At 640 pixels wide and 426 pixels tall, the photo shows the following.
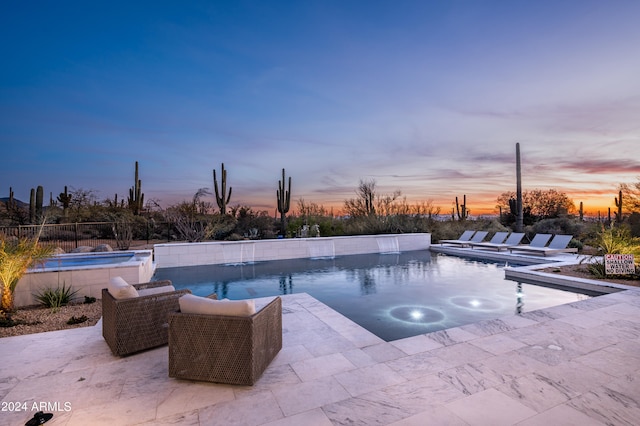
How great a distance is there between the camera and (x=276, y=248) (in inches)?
440

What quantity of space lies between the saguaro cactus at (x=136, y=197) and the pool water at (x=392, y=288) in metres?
8.79

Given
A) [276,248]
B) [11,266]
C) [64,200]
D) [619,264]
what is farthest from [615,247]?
[64,200]

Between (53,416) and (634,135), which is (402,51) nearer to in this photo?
(634,135)

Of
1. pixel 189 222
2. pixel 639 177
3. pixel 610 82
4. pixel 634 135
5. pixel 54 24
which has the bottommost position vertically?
pixel 189 222

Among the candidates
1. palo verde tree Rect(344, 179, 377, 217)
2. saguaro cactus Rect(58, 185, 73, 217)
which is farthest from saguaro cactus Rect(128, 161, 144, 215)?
palo verde tree Rect(344, 179, 377, 217)

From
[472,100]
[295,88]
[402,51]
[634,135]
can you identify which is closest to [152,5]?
[295,88]

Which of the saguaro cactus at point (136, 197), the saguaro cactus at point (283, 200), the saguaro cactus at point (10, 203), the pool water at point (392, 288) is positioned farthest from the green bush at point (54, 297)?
the saguaro cactus at point (10, 203)

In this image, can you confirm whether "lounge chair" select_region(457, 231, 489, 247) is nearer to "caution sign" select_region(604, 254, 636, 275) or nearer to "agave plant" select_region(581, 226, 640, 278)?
"agave plant" select_region(581, 226, 640, 278)

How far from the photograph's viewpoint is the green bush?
197 inches

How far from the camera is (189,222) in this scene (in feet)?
46.0

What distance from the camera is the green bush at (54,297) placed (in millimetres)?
5004

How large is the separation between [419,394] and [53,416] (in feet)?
8.26

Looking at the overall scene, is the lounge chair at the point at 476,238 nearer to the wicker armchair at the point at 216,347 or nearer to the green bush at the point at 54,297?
the wicker armchair at the point at 216,347

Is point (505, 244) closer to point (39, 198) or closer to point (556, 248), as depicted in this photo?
point (556, 248)
